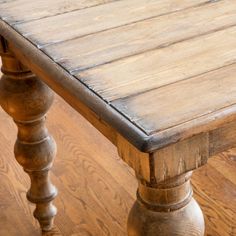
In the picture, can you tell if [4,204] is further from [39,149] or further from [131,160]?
[131,160]

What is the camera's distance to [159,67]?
0.82 m

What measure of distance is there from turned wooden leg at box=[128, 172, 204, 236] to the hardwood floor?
0.62m

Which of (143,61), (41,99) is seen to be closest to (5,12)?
(41,99)

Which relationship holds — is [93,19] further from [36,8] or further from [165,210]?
[165,210]

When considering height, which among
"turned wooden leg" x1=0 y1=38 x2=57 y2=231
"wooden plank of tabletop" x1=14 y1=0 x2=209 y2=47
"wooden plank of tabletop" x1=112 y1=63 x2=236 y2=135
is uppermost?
"wooden plank of tabletop" x1=14 y1=0 x2=209 y2=47

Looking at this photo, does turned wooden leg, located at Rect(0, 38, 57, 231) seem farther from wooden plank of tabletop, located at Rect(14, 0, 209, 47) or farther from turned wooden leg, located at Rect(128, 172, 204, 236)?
turned wooden leg, located at Rect(128, 172, 204, 236)

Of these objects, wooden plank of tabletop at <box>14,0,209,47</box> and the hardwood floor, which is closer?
wooden plank of tabletop at <box>14,0,209,47</box>

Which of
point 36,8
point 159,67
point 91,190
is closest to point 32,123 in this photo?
point 36,8

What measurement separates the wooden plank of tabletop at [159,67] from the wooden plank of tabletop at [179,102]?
2 centimetres

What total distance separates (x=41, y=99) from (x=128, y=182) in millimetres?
506

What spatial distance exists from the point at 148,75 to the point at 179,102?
0.09 meters

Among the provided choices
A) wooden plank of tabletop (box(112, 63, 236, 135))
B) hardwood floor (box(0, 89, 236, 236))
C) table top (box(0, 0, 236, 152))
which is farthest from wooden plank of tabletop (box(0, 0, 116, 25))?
hardwood floor (box(0, 89, 236, 236))

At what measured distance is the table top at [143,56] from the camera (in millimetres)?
705

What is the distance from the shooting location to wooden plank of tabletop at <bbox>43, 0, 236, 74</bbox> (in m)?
0.87
